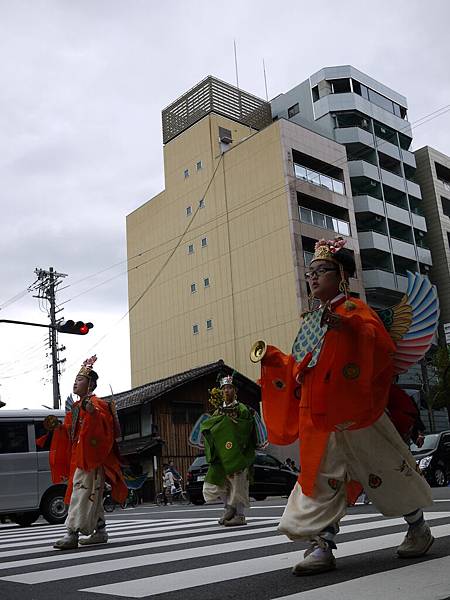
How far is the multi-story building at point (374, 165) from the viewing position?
36375mm

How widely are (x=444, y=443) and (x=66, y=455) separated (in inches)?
488

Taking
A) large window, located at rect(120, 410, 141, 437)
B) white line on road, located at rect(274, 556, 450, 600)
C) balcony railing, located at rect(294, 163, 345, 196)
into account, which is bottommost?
white line on road, located at rect(274, 556, 450, 600)

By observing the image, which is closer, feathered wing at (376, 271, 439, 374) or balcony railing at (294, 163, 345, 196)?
feathered wing at (376, 271, 439, 374)

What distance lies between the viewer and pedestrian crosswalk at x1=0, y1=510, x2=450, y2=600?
2.99 m

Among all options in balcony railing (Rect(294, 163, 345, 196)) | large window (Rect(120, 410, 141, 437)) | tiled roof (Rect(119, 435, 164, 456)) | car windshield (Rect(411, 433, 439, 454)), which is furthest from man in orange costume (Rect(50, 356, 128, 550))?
balcony railing (Rect(294, 163, 345, 196))

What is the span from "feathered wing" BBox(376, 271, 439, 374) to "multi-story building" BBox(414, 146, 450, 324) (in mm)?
37649

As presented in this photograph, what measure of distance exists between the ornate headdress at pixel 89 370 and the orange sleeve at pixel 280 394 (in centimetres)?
302

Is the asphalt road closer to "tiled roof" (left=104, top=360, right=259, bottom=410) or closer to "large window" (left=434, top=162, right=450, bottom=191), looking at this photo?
"tiled roof" (left=104, top=360, right=259, bottom=410)

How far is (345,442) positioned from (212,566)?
1.21m

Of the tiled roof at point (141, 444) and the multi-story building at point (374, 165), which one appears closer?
the tiled roof at point (141, 444)

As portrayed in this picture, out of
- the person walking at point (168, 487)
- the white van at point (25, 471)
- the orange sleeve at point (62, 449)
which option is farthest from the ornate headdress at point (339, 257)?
the person walking at point (168, 487)

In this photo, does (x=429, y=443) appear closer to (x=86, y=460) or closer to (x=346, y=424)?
(x=86, y=460)

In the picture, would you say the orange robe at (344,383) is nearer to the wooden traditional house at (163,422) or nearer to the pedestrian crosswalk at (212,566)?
the pedestrian crosswalk at (212,566)

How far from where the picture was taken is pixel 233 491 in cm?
748
